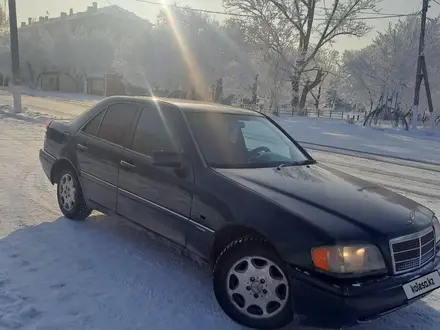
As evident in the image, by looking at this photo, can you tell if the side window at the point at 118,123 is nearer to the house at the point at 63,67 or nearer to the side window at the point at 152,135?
the side window at the point at 152,135

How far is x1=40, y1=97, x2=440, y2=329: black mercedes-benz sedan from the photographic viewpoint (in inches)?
108

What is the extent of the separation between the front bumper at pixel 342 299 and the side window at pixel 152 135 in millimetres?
1713

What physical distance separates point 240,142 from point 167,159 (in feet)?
2.79

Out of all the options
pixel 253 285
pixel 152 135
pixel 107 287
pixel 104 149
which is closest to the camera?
pixel 253 285

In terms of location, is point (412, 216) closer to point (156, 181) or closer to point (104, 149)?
point (156, 181)

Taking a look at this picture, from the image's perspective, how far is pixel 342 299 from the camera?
2643 mm

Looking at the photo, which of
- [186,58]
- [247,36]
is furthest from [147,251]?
[186,58]

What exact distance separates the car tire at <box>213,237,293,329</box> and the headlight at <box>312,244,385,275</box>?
27cm

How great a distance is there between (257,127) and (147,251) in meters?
1.71

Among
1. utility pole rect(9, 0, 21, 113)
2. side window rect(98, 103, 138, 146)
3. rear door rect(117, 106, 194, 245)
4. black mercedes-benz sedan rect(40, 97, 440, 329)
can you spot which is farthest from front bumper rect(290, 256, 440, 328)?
utility pole rect(9, 0, 21, 113)

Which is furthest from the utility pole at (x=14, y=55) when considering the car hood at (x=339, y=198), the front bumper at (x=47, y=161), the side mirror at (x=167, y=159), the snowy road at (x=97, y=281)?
the car hood at (x=339, y=198)

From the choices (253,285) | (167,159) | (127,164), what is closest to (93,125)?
(127,164)

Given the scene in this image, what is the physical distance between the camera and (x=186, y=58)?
128 feet

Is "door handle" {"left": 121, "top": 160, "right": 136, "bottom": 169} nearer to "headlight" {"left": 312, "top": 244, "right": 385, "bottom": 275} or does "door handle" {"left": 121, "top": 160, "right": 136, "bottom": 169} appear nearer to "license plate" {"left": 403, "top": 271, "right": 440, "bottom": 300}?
"headlight" {"left": 312, "top": 244, "right": 385, "bottom": 275}
